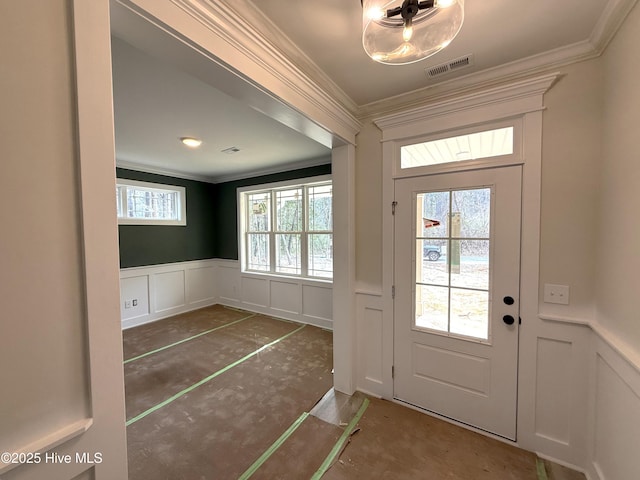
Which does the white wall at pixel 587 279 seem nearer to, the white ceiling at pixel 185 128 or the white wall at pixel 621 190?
the white wall at pixel 621 190

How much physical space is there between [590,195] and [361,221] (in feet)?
4.85

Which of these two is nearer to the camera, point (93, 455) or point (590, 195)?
point (93, 455)

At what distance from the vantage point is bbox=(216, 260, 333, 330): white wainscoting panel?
4027 millimetres

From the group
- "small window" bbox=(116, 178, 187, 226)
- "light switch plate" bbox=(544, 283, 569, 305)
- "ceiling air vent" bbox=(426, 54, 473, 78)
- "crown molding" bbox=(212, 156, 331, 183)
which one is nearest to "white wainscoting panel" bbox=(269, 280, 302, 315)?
"crown molding" bbox=(212, 156, 331, 183)

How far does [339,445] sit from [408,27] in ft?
7.98

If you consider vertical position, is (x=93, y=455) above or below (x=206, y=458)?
above

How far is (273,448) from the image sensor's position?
1788mm

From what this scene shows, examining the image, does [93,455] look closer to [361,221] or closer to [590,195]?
[361,221]

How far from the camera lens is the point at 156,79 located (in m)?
1.85

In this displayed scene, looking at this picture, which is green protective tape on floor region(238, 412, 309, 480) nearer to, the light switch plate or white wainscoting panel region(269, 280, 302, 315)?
the light switch plate

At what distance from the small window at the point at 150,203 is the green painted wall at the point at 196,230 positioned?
86 millimetres

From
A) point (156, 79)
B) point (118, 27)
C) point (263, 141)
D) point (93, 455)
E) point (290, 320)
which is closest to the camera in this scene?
point (93, 455)

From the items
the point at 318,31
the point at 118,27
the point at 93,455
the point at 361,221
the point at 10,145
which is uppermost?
the point at 318,31

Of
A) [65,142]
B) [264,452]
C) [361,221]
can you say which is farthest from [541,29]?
[264,452]
